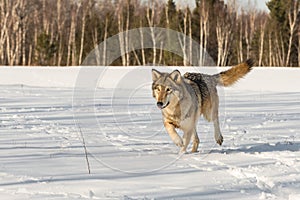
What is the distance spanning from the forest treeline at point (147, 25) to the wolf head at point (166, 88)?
112ft

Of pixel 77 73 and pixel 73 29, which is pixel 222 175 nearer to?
pixel 77 73

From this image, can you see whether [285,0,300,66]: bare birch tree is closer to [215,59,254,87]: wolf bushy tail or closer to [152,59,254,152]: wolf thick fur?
[215,59,254,87]: wolf bushy tail

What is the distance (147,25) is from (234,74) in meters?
38.5

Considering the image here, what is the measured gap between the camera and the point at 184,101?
6.03 meters

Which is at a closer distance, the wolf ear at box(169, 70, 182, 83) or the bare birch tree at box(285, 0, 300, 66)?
the wolf ear at box(169, 70, 182, 83)

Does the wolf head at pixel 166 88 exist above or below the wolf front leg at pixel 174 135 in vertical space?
above

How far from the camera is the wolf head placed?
18.6ft

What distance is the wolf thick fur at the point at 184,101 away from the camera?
18.9ft

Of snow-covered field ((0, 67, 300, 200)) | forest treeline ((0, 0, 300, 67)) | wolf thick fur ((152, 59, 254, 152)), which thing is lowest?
snow-covered field ((0, 67, 300, 200))

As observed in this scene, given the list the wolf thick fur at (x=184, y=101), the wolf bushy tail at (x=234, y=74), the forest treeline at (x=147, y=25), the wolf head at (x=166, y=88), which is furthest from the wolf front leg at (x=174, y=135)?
the forest treeline at (x=147, y=25)

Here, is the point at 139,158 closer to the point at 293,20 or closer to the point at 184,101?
the point at 184,101

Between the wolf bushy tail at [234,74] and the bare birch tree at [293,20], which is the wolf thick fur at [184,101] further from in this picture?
the bare birch tree at [293,20]

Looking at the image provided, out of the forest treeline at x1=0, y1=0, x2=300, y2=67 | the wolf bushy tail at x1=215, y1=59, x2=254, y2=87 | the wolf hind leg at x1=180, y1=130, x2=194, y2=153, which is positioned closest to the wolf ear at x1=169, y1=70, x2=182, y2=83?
the wolf hind leg at x1=180, y1=130, x2=194, y2=153

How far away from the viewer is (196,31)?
44.0 m
